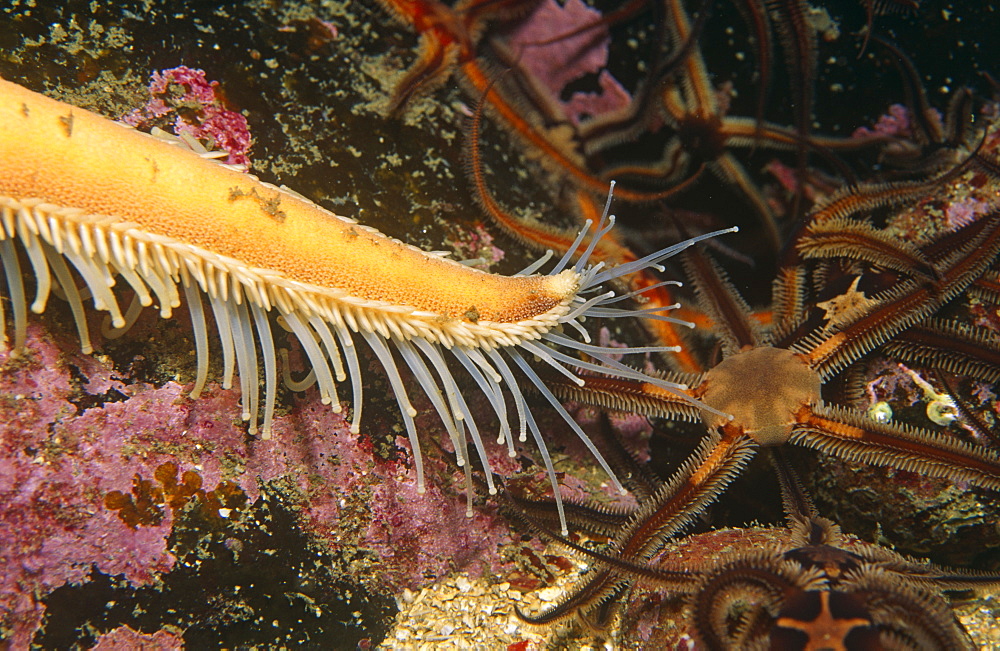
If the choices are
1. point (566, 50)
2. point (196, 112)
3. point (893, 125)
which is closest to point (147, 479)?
point (196, 112)

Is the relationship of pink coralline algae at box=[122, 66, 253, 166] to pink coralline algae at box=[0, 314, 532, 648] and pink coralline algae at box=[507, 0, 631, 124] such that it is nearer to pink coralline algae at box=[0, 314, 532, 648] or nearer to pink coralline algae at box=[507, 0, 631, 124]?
pink coralline algae at box=[0, 314, 532, 648]

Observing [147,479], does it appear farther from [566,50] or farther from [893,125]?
[893,125]

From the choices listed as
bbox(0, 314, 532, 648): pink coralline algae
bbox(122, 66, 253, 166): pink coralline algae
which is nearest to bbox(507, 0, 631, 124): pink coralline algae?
bbox(122, 66, 253, 166): pink coralline algae

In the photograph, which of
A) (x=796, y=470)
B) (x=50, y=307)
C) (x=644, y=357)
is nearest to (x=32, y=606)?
(x=50, y=307)

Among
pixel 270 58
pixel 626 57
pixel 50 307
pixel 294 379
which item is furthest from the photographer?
pixel 626 57

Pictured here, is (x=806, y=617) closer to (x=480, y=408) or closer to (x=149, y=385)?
(x=480, y=408)
